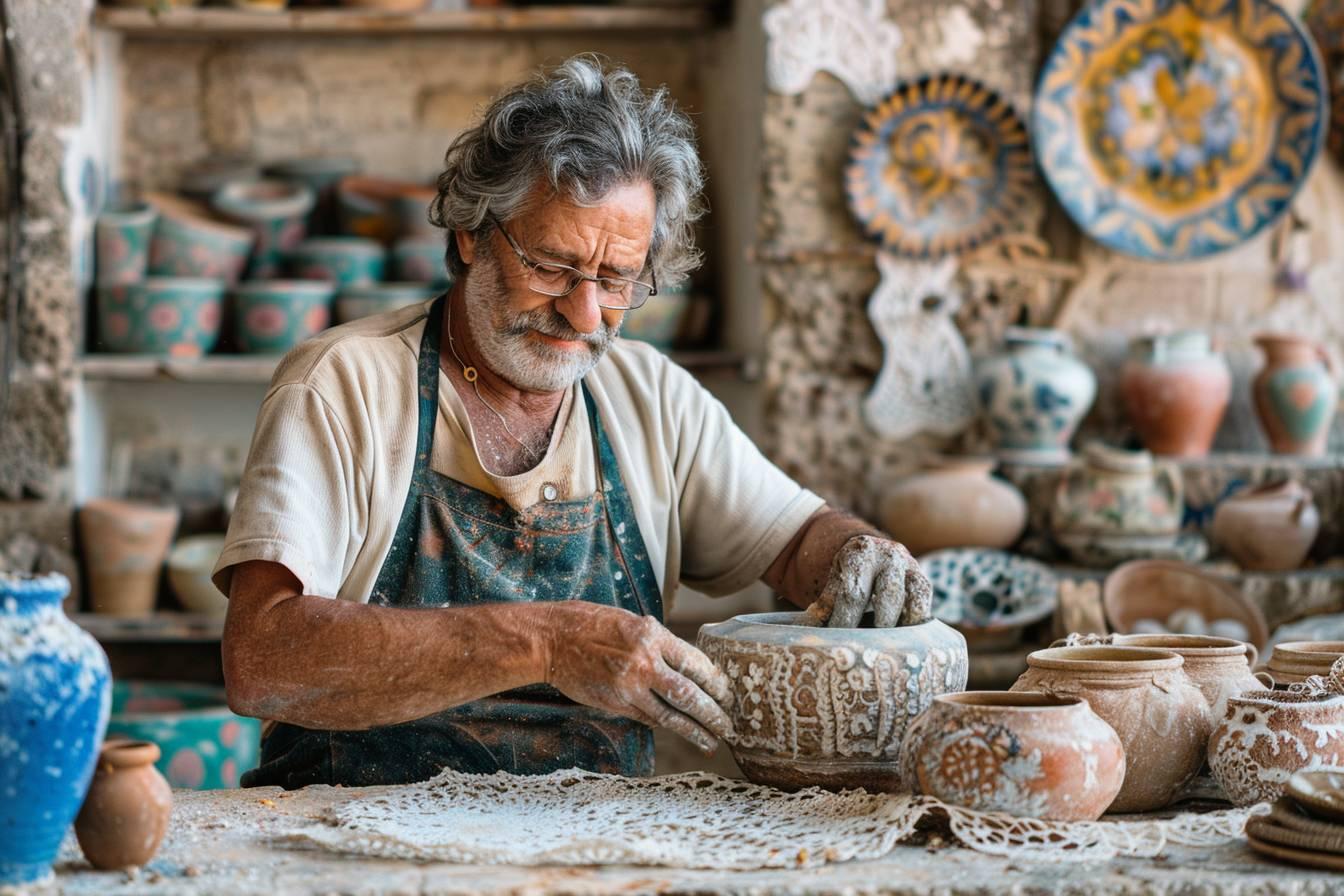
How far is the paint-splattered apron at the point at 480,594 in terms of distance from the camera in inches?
91.7

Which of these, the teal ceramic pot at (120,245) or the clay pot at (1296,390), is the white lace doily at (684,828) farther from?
the teal ceramic pot at (120,245)

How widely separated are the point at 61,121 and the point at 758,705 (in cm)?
357

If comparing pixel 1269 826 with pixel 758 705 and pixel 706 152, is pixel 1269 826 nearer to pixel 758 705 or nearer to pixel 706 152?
pixel 758 705

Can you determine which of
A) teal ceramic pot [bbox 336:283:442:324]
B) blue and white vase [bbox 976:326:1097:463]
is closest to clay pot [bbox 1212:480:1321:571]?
blue and white vase [bbox 976:326:1097:463]

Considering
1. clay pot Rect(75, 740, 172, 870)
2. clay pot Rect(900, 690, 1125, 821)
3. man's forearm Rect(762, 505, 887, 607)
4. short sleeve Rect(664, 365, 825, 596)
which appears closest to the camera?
clay pot Rect(75, 740, 172, 870)

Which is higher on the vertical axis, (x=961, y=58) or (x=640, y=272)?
(x=961, y=58)

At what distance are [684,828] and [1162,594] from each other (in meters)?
2.90

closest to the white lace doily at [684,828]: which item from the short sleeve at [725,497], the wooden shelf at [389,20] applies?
the short sleeve at [725,497]

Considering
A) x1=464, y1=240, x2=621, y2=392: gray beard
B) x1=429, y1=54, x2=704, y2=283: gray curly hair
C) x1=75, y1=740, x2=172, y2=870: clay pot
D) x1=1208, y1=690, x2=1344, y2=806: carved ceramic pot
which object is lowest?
x1=75, y1=740, x2=172, y2=870: clay pot

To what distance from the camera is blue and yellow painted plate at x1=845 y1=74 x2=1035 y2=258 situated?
480 centimetres

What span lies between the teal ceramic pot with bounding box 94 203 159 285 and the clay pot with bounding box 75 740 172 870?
3514 millimetres

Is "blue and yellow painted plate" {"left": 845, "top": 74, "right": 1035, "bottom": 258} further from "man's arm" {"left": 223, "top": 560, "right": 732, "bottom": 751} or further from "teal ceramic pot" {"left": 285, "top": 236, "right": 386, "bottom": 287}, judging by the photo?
"man's arm" {"left": 223, "top": 560, "right": 732, "bottom": 751}

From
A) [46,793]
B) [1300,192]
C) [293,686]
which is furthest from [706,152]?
[46,793]

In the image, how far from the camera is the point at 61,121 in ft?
15.2
